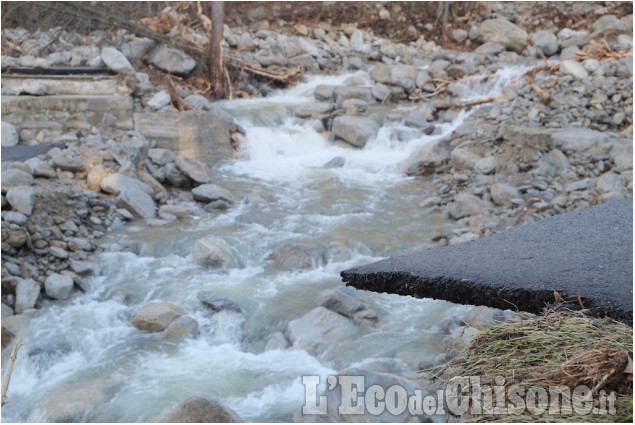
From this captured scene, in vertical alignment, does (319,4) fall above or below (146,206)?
above

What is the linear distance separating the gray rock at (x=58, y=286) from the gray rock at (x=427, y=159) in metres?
5.96

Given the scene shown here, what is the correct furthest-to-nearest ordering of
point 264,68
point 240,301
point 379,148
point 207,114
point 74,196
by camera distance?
point 264,68 < point 379,148 < point 207,114 < point 74,196 < point 240,301

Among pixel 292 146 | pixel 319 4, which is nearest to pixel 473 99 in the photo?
pixel 292 146

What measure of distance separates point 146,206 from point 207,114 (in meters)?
2.82

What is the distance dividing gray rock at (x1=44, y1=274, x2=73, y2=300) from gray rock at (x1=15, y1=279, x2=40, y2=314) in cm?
12

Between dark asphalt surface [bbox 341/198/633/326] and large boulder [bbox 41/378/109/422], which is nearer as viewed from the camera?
dark asphalt surface [bbox 341/198/633/326]

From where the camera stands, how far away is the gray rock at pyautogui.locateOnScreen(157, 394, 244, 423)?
4.45 metres

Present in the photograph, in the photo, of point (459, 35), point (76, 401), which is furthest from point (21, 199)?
point (459, 35)

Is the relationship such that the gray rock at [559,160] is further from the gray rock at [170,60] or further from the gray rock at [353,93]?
the gray rock at [170,60]

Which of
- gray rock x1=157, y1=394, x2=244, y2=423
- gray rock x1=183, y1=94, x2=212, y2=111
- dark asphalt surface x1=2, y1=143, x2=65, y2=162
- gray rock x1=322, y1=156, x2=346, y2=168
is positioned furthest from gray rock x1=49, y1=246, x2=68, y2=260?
gray rock x1=322, y1=156, x2=346, y2=168

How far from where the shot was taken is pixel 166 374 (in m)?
5.63

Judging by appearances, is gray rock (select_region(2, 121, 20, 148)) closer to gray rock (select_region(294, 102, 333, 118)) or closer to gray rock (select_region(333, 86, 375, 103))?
gray rock (select_region(294, 102, 333, 118))

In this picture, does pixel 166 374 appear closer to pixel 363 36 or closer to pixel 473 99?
pixel 473 99

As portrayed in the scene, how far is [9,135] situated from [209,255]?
4.64 metres
